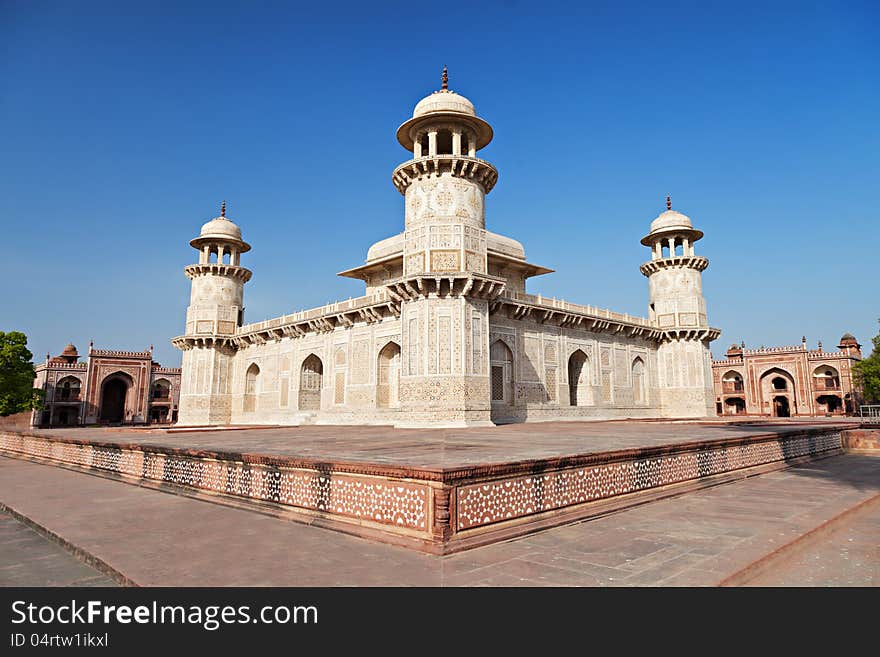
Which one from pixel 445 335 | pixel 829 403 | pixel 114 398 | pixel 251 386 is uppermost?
pixel 445 335

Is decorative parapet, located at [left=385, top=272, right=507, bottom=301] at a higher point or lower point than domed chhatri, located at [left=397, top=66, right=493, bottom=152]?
lower

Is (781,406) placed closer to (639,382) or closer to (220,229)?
(639,382)

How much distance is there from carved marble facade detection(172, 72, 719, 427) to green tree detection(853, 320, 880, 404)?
18328 millimetres

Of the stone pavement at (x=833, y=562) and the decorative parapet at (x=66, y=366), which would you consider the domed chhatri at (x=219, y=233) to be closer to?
the decorative parapet at (x=66, y=366)

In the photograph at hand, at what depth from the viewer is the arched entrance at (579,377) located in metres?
25.1

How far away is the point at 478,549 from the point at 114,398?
48762 millimetres

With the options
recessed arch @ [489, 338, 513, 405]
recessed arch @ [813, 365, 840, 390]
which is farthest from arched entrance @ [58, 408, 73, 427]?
recessed arch @ [813, 365, 840, 390]

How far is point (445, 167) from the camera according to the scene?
18.8m

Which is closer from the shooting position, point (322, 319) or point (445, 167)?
point (445, 167)

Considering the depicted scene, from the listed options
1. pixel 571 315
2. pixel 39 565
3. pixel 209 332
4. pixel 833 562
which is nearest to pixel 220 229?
pixel 209 332

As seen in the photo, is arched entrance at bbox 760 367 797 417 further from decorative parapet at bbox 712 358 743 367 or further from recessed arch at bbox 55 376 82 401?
recessed arch at bbox 55 376 82 401

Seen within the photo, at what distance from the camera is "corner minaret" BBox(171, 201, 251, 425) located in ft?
93.7

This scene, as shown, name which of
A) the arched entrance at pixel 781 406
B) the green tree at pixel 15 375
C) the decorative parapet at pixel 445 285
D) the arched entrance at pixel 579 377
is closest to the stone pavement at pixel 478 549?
the decorative parapet at pixel 445 285
